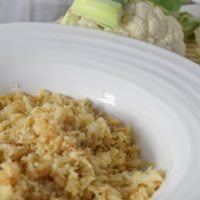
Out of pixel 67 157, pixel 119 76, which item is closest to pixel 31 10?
pixel 119 76

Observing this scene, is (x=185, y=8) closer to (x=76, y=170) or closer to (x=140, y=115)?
(x=140, y=115)

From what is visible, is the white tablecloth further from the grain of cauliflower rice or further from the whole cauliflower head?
the grain of cauliflower rice

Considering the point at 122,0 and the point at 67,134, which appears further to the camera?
the point at 122,0

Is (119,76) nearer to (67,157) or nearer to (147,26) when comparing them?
(147,26)

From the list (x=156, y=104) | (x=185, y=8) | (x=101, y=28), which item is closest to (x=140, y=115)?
(x=156, y=104)

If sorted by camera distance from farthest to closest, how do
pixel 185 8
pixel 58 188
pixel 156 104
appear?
pixel 185 8 < pixel 156 104 < pixel 58 188
